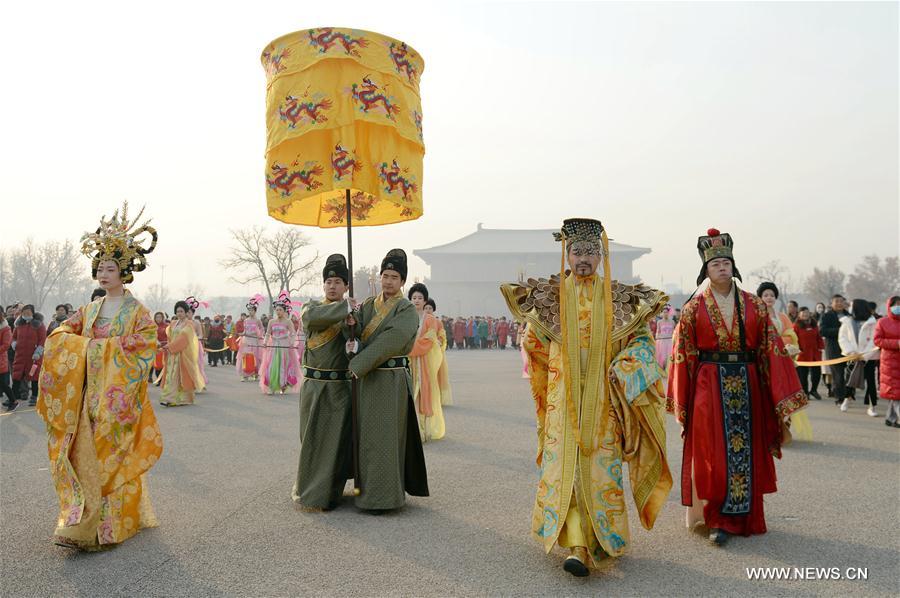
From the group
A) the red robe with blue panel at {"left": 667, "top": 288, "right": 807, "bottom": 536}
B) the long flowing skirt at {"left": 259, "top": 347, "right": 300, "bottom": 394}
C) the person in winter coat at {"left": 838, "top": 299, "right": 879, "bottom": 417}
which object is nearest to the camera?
the red robe with blue panel at {"left": 667, "top": 288, "right": 807, "bottom": 536}

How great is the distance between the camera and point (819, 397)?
12594 millimetres

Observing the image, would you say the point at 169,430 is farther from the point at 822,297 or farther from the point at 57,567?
the point at 822,297

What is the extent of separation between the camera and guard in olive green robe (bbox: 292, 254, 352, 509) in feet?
17.4

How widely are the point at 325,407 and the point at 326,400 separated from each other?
0.06 m

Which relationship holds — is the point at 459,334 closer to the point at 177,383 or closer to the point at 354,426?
the point at 177,383

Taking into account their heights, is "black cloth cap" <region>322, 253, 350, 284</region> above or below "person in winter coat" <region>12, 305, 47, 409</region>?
above

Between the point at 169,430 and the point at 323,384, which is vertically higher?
the point at 323,384

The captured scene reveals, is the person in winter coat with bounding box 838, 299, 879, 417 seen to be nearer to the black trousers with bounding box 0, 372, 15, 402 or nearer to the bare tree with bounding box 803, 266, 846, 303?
the black trousers with bounding box 0, 372, 15, 402

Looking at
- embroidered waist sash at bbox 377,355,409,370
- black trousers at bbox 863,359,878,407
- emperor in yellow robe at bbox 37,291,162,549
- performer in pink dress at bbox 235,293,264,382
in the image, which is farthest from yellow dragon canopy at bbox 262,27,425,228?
performer in pink dress at bbox 235,293,264,382

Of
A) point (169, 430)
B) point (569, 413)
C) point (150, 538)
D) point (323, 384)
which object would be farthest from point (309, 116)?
point (169, 430)

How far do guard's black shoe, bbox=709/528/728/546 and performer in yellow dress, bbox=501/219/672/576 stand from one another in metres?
0.54

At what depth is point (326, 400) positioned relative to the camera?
5.41 meters

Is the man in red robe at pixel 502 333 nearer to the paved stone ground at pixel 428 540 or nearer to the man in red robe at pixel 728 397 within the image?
the paved stone ground at pixel 428 540

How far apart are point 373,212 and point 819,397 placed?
10255 mm
